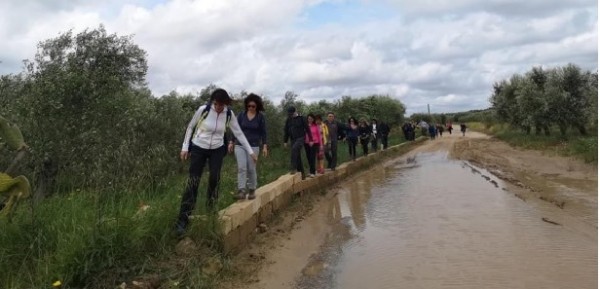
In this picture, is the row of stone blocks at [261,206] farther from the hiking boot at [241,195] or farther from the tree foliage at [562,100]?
the tree foliage at [562,100]

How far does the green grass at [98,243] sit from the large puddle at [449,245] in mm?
1310

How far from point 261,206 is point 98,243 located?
3.37 m

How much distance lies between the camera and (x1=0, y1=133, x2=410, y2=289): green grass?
4.31 m

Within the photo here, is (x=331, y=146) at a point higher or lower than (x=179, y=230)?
higher

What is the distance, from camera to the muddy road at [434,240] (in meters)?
5.47

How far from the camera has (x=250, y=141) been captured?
782 cm

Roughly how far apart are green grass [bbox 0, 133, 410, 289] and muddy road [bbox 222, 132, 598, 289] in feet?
2.09

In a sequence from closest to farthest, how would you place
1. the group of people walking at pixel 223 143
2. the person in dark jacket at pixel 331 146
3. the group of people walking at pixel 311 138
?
the group of people walking at pixel 223 143, the group of people walking at pixel 311 138, the person in dark jacket at pixel 331 146

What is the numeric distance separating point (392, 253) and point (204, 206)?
2.32 metres

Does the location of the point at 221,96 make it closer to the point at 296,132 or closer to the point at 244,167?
the point at 244,167

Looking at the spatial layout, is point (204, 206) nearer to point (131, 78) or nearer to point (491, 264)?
point (491, 264)

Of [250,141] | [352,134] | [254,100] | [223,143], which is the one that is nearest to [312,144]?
[250,141]

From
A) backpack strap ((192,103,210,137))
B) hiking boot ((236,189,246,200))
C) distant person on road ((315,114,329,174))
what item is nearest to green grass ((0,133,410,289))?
backpack strap ((192,103,210,137))

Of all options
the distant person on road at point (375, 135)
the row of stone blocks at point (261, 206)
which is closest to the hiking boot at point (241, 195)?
the row of stone blocks at point (261, 206)
